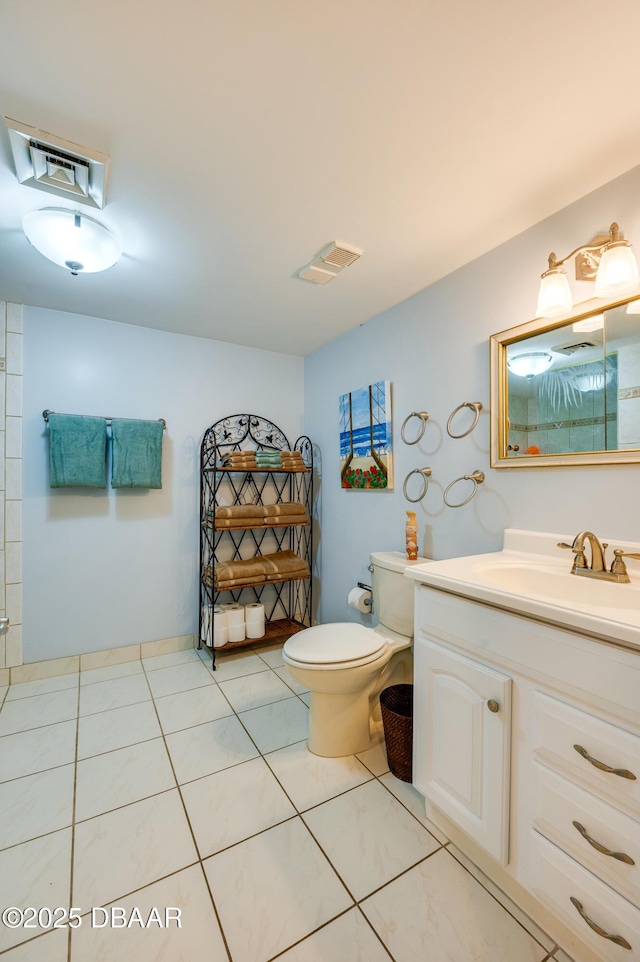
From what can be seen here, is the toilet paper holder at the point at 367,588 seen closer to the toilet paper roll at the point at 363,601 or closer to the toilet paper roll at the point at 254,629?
the toilet paper roll at the point at 363,601

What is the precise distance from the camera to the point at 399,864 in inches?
45.4

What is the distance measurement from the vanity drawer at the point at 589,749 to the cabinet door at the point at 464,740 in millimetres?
93

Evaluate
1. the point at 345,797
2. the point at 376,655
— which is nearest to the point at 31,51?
the point at 376,655

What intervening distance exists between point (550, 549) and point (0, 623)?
202 cm

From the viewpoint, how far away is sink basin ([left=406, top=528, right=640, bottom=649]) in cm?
83

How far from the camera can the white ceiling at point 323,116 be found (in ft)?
2.75

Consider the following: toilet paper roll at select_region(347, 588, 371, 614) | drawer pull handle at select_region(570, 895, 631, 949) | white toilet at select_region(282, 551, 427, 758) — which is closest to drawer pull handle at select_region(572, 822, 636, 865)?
drawer pull handle at select_region(570, 895, 631, 949)

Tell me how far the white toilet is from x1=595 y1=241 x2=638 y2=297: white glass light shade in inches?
46.3

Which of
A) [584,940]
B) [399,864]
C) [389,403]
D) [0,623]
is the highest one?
[389,403]

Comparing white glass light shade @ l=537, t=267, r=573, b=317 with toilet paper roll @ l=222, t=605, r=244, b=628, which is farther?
toilet paper roll @ l=222, t=605, r=244, b=628

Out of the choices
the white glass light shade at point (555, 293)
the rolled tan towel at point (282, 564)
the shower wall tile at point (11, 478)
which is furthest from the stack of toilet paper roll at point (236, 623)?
the white glass light shade at point (555, 293)

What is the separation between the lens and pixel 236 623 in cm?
246

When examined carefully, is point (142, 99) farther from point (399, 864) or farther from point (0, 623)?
point (399, 864)

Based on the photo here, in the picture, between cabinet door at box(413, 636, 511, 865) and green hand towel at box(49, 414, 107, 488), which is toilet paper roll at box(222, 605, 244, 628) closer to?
green hand towel at box(49, 414, 107, 488)
